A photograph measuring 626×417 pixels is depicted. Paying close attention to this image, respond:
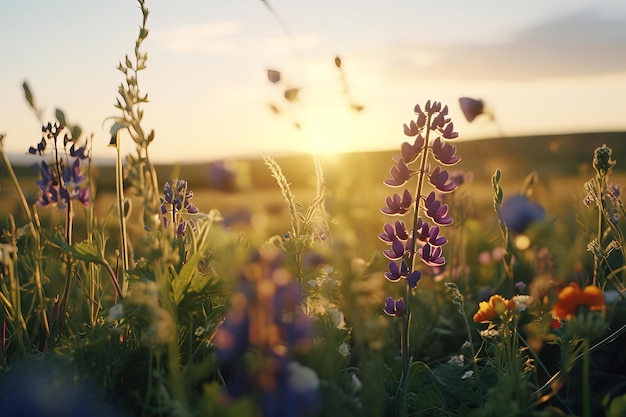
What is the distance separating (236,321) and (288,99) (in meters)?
1.11

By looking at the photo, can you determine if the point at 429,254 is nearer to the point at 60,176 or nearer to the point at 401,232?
the point at 401,232

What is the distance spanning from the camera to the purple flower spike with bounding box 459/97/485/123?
2262 millimetres

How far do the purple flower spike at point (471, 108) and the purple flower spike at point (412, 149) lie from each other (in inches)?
7.8

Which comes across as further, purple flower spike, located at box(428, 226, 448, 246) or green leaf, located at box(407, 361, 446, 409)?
purple flower spike, located at box(428, 226, 448, 246)

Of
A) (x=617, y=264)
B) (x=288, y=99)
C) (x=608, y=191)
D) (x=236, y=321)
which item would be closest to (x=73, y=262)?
(x=288, y=99)

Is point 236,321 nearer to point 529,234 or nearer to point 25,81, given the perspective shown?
point 529,234

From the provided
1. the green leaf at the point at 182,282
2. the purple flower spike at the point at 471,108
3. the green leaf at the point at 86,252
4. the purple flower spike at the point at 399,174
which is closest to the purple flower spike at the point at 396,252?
the purple flower spike at the point at 399,174

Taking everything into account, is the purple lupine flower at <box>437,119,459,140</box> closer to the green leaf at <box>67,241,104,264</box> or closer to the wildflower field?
the wildflower field

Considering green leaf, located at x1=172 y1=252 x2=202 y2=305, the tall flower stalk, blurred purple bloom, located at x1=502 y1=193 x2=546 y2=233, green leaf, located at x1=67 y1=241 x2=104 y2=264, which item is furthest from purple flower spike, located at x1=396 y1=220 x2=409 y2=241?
green leaf, located at x1=67 y1=241 x2=104 y2=264

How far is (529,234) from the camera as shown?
82.5 inches

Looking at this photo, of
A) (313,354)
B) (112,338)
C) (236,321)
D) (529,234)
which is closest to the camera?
(236,321)

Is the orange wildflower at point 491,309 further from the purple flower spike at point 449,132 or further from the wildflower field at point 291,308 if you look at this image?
the purple flower spike at point 449,132

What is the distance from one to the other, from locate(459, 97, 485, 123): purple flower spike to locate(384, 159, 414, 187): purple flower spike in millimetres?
275

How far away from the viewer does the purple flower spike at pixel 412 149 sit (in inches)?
84.4
